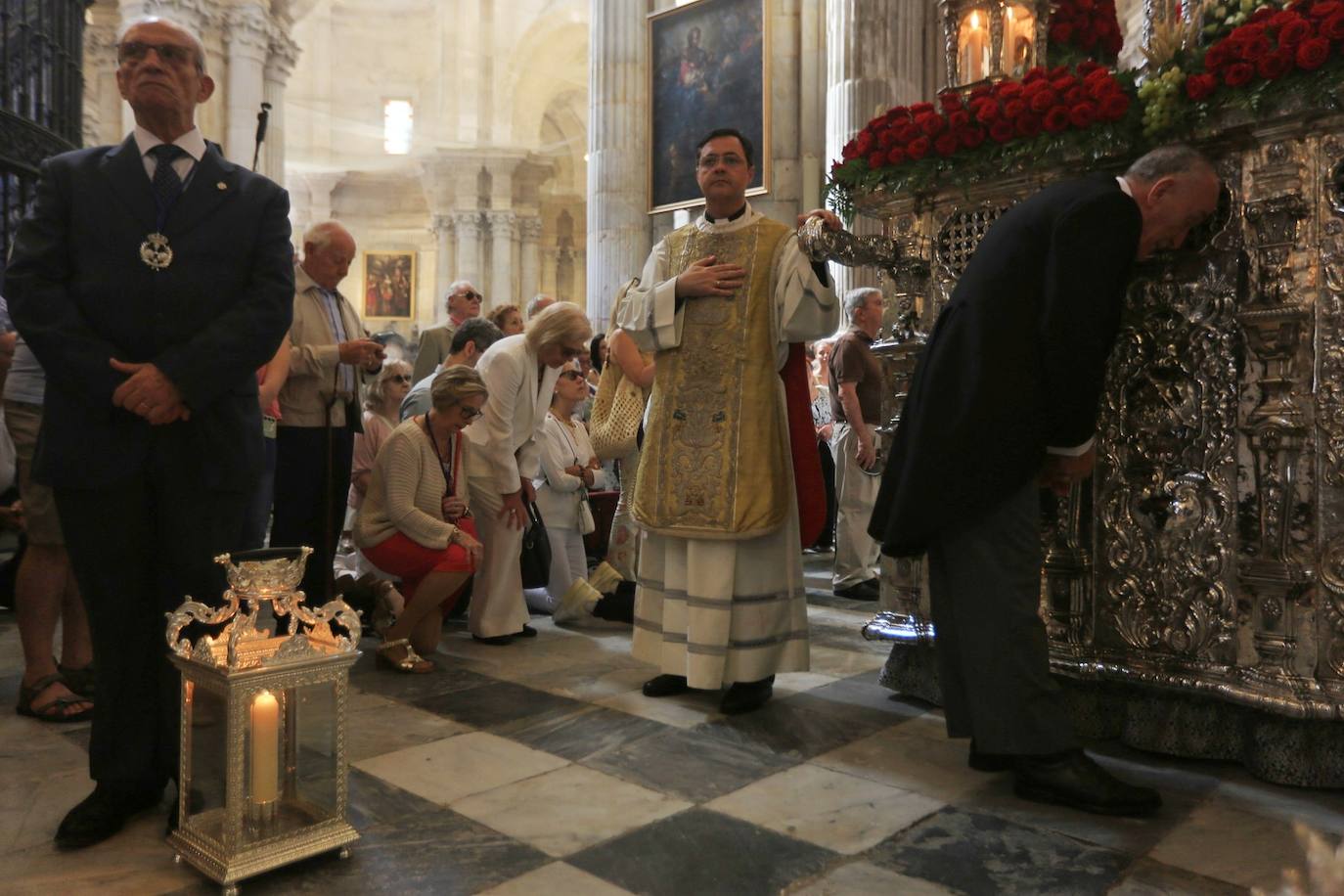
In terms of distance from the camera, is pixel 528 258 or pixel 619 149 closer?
pixel 619 149

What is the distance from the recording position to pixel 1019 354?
2715 millimetres

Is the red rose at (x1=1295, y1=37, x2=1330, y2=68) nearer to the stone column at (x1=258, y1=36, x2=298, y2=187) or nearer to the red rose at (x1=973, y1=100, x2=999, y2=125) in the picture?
the red rose at (x1=973, y1=100, x2=999, y2=125)

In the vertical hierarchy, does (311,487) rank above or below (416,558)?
above

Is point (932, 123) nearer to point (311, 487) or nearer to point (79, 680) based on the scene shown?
point (311, 487)

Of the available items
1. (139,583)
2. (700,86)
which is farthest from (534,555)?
(700,86)

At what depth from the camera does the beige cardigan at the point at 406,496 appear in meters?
4.28

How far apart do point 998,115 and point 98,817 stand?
10.6 ft

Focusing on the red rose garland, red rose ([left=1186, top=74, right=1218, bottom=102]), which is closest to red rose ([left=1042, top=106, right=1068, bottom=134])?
the red rose garland

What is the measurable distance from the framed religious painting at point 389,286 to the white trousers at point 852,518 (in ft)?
69.5

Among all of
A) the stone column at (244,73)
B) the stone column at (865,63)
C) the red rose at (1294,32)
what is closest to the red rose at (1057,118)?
the red rose at (1294,32)

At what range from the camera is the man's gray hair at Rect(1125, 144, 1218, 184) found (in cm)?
269

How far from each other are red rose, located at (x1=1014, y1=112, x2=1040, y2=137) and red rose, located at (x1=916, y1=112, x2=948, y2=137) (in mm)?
289

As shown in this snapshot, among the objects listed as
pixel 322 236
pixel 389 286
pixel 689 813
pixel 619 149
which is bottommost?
pixel 689 813

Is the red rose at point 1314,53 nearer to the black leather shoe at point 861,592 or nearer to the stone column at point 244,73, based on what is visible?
the black leather shoe at point 861,592
